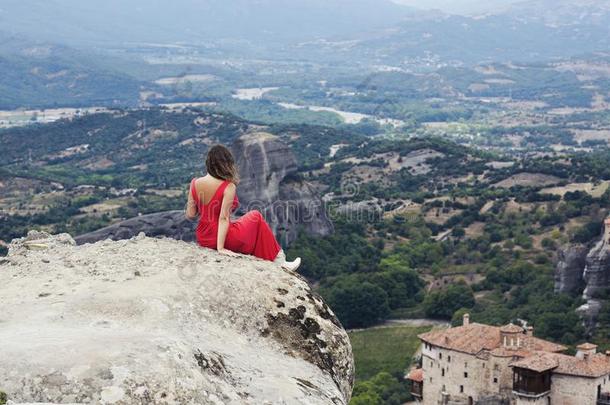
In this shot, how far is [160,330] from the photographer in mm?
10102

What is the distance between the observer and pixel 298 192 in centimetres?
8000

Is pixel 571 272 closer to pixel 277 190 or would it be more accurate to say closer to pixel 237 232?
pixel 277 190

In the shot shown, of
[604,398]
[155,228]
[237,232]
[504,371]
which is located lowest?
[155,228]

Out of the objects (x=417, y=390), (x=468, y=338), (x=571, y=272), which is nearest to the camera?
(x=468, y=338)

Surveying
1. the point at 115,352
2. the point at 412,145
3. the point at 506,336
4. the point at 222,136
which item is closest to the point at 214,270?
the point at 115,352

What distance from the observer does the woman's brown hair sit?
494 inches

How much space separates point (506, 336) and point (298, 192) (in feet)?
119

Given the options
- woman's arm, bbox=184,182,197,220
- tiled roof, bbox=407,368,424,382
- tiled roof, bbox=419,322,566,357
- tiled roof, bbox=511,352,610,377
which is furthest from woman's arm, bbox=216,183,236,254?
tiled roof, bbox=407,368,424,382

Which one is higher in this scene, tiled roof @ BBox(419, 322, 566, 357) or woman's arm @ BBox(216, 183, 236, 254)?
woman's arm @ BBox(216, 183, 236, 254)

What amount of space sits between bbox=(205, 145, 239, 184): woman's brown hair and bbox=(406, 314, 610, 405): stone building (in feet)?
97.7

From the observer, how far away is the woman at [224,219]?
12.6 metres

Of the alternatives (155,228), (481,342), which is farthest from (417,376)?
(155,228)

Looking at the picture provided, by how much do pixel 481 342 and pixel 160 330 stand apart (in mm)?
36352

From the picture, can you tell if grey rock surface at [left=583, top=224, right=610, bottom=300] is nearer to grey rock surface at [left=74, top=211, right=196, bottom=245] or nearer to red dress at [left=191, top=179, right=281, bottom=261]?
grey rock surface at [left=74, top=211, right=196, bottom=245]
